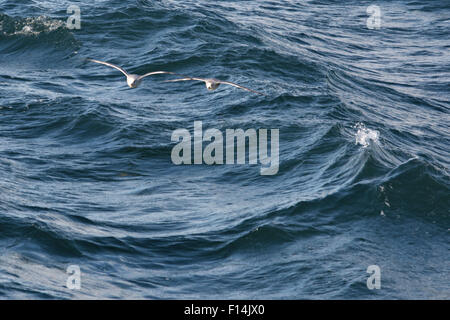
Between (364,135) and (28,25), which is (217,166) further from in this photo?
(28,25)

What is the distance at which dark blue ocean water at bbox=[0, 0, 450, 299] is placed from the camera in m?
20.5

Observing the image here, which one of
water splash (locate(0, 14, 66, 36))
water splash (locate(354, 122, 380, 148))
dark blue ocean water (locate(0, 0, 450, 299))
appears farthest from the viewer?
water splash (locate(0, 14, 66, 36))

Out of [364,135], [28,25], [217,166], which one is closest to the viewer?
[217,166]

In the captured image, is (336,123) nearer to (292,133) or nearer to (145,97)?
(292,133)

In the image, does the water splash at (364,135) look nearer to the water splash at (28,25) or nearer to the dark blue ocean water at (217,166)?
the dark blue ocean water at (217,166)

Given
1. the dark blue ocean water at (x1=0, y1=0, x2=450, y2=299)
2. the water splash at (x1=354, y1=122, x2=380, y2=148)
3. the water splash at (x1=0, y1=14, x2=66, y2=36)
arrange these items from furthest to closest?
the water splash at (x1=0, y1=14, x2=66, y2=36) → the water splash at (x1=354, y1=122, x2=380, y2=148) → the dark blue ocean water at (x1=0, y1=0, x2=450, y2=299)

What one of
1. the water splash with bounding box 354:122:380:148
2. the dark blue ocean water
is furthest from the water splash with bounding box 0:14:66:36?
the water splash with bounding box 354:122:380:148

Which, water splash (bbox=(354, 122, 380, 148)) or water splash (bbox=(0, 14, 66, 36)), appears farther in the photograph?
water splash (bbox=(0, 14, 66, 36))

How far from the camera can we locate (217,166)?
27766 millimetres

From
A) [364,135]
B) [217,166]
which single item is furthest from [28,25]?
[364,135]

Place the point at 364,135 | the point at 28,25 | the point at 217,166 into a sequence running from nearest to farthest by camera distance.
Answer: the point at 217,166 < the point at 364,135 < the point at 28,25

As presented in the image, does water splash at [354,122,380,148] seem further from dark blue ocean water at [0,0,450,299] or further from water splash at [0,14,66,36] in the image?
water splash at [0,14,66,36]

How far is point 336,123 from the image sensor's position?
1166 inches

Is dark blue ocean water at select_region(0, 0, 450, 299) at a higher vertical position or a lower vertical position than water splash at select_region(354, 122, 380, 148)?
lower
